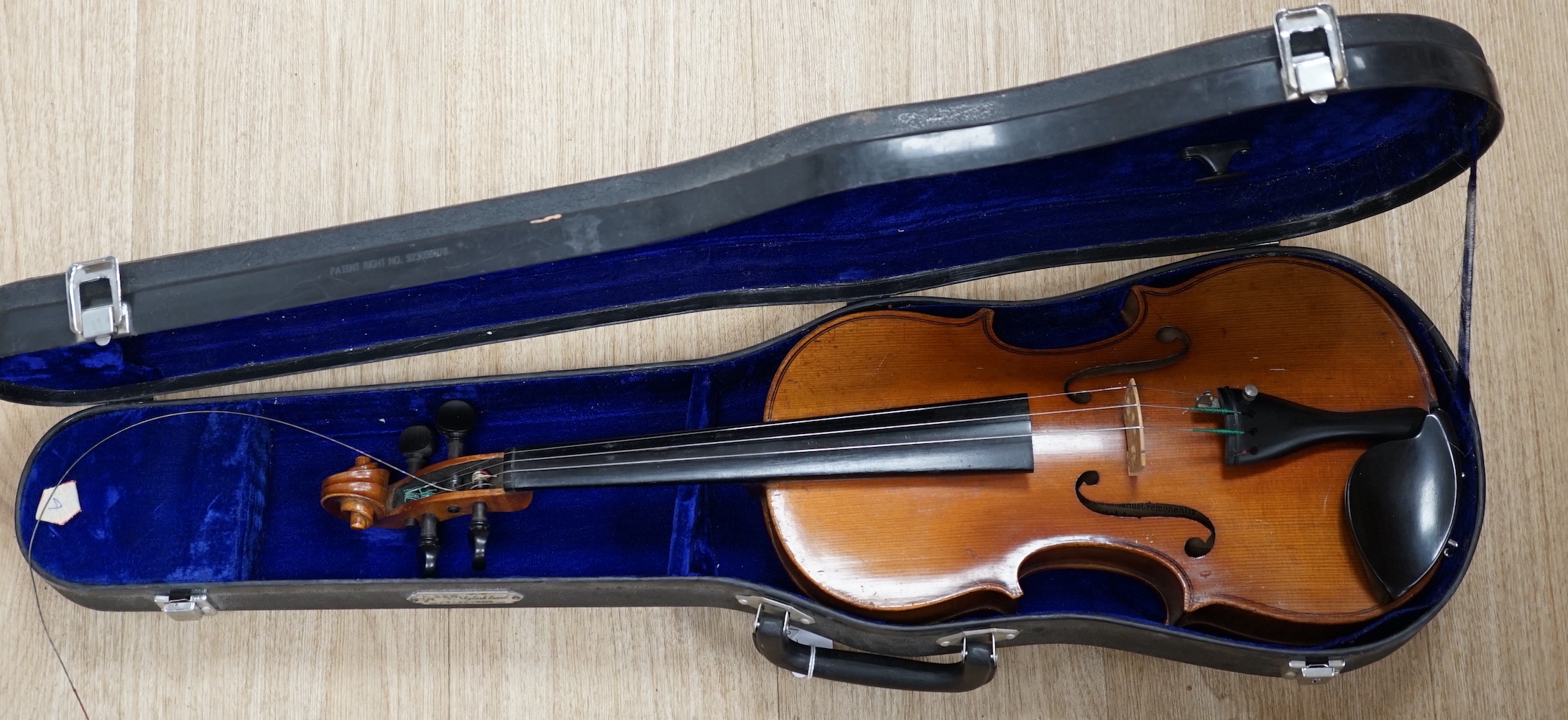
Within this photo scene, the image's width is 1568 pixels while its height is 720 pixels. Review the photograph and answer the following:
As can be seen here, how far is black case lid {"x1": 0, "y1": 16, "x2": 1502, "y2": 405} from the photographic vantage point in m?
1.20

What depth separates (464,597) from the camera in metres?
1.62

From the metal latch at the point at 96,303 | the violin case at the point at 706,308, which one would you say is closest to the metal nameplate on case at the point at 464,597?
the violin case at the point at 706,308

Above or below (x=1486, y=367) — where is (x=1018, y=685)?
below

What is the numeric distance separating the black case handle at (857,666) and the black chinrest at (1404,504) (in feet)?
1.76

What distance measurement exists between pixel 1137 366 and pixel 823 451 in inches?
18.0

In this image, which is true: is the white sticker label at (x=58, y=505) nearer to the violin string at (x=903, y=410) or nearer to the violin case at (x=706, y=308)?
the violin case at (x=706, y=308)

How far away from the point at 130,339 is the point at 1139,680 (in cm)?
158

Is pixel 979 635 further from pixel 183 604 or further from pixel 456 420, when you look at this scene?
pixel 183 604

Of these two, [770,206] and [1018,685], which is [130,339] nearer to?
[770,206]

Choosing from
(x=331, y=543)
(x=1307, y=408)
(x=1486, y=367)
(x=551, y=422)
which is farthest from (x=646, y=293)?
(x=1486, y=367)

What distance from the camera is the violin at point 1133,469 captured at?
4.81 ft

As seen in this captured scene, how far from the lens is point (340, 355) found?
1.60m

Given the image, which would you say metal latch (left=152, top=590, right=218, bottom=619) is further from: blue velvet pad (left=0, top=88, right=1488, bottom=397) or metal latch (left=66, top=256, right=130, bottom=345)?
metal latch (left=66, top=256, right=130, bottom=345)

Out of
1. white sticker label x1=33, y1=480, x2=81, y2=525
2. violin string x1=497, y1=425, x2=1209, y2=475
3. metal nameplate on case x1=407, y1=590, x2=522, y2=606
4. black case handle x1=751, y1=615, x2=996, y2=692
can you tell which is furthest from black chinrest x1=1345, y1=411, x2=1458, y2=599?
white sticker label x1=33, y1=480, x2=81, y2=525
